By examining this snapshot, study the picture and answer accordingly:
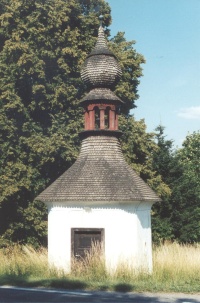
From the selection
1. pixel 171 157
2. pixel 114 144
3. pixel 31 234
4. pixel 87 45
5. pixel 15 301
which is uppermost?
pixel 87 45

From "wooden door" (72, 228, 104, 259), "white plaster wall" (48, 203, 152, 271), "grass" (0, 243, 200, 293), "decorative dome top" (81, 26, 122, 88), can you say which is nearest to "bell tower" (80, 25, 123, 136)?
"decorative dome top" (81, 26, 122, 88)

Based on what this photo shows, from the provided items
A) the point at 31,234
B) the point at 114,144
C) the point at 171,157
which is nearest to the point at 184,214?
the point at 171,157

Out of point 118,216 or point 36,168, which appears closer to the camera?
point 118,216

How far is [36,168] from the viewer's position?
2314 centimetres

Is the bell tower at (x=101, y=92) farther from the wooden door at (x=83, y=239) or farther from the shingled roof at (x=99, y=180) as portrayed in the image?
the wooden door at (x=83, y=239)

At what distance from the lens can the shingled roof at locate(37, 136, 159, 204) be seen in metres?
15.5

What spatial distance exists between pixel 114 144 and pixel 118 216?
308 centimetres

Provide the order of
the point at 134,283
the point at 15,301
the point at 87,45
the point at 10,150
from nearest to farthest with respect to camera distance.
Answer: the point at 15,301 < the point at 134,283 < the point at 10,150 < the point at 87,45

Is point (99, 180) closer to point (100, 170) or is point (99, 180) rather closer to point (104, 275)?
point (100, 170)

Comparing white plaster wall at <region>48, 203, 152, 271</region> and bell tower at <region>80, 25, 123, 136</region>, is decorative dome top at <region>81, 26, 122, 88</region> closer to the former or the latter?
bell tower at <region>80, 25, 123, 136</region>

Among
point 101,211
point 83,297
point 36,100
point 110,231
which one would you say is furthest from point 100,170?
point 36,100

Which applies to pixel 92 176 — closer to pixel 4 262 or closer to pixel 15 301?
A: pixel 4 262

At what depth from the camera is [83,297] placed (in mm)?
11289

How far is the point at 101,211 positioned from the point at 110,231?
70 centimetres
